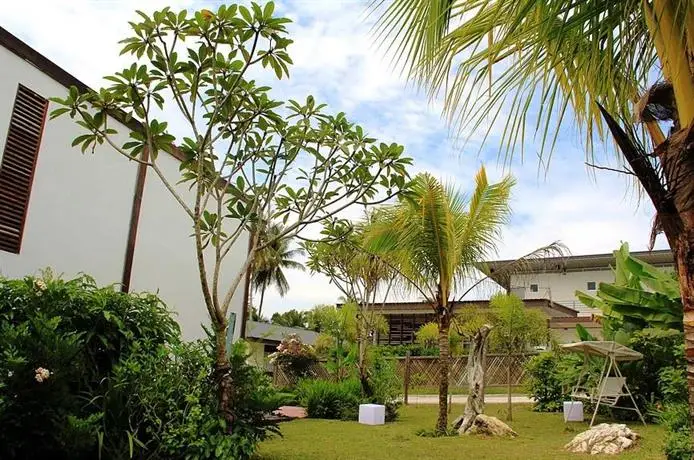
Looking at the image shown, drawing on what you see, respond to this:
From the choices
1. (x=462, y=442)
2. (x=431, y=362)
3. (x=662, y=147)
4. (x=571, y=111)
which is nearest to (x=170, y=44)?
(x=571, y=111)

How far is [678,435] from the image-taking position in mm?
5570

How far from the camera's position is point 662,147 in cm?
251

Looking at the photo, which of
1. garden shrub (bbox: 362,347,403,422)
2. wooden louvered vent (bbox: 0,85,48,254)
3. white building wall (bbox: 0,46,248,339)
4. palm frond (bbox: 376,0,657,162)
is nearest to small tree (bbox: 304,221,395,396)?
garden shrub (bbox: 362,347,403,422)

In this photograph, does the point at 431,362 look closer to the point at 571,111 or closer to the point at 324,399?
the point at 324,399

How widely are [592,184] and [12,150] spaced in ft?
19.0

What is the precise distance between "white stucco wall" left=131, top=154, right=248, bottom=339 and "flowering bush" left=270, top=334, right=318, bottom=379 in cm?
843

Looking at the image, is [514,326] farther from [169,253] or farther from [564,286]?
[564,286]

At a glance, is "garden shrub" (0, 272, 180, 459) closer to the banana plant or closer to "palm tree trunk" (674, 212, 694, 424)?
"palm tree trunk" (674, 212, 694, 424)

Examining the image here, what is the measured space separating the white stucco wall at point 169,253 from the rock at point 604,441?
5795 millimetres

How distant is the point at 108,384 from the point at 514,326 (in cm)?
1330

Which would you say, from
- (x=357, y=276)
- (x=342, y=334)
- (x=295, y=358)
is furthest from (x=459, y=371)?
(x=357, y=276)

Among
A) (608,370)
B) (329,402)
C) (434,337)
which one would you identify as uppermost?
(434,337)

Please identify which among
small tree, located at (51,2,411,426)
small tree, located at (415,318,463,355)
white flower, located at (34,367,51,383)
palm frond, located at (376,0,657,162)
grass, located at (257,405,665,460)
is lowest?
grass, located at (257,405,665,460)

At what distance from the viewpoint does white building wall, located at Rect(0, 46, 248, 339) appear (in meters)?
6.32
